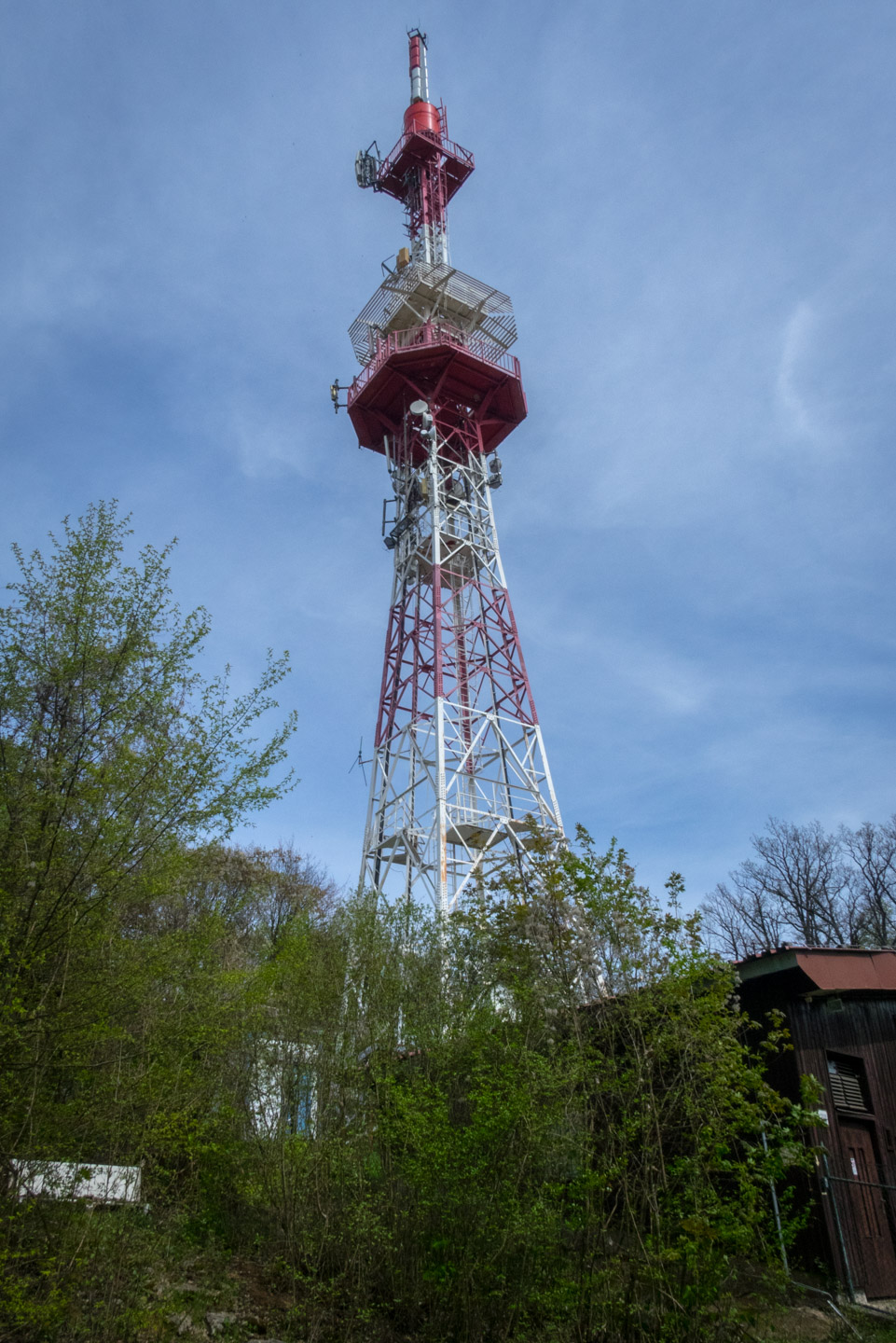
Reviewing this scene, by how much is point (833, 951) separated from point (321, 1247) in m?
6.51

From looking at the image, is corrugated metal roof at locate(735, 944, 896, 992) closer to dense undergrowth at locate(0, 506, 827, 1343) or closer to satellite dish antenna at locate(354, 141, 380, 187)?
dense undergrowth at locate(0, 506, 827, 1343)

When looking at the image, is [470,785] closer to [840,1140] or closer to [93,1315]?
[840,1140]

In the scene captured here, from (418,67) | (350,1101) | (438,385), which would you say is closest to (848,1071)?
(350,1101)

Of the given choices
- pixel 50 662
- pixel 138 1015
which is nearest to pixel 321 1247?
pixel 138 1015

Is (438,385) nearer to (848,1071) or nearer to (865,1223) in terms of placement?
(848,1071)

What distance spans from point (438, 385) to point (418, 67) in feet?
43.3

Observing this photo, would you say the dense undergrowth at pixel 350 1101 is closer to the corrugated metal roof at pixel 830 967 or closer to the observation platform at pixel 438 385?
the corrugated metal roof at pixel 830 967

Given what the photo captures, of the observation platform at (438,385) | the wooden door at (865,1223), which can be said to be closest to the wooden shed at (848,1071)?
the wooden door at (865,1223)

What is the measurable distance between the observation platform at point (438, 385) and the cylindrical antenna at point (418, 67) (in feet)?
31.6

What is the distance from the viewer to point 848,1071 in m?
10.5

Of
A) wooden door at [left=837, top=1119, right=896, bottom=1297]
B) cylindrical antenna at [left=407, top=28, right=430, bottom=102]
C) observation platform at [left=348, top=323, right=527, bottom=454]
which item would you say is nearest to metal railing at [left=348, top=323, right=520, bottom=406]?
observation platform at [left=348, top=323, right=527, bottom=454]

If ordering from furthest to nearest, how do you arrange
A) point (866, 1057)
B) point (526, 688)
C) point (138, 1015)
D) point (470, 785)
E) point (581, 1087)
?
point (526, 688) < point (470, 785) < point (866, 1057) < point (138, 1015) < point (581, 1087)

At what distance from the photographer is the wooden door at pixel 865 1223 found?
9188 mm

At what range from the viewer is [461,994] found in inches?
392
